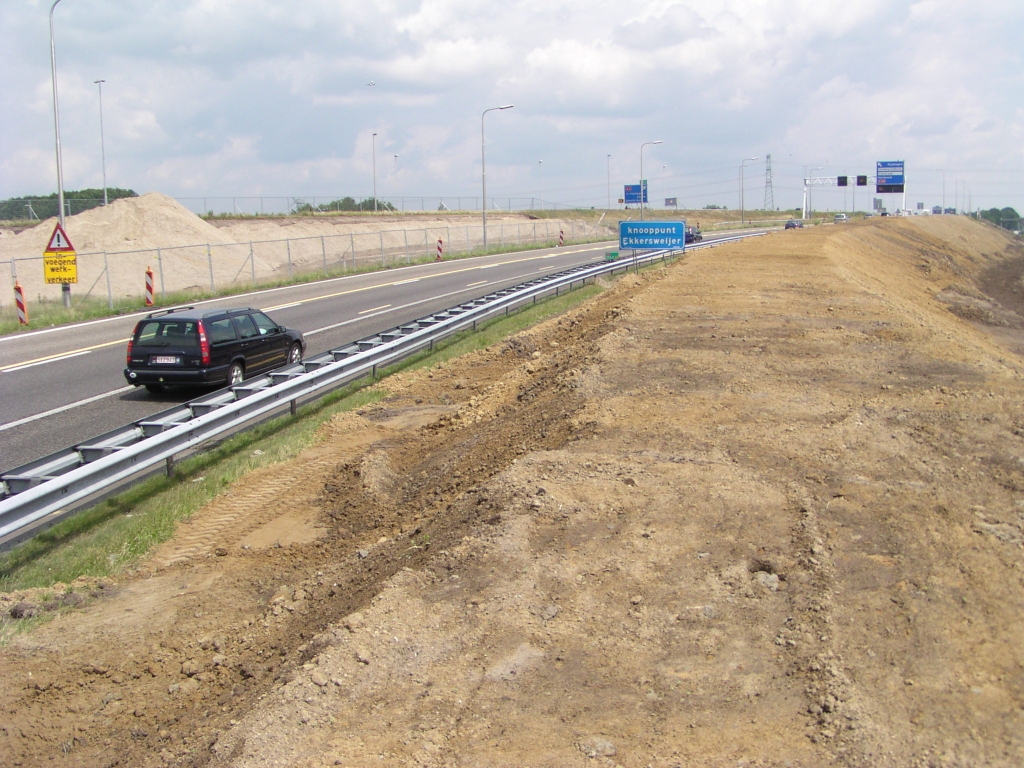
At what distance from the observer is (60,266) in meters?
27.0

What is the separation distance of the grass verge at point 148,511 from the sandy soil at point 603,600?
30cm

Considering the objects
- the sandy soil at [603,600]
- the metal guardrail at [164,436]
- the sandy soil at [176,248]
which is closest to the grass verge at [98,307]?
the sandy soil at [176,248]

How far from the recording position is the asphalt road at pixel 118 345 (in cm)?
1366

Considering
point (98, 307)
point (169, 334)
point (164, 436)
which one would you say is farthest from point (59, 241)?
point (164, 436)

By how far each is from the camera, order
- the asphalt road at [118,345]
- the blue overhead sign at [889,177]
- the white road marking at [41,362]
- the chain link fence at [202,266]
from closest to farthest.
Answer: the asphalt road at [118,345] → the white road marking at [41,362] → the chain link fence at [202,266] → the blue overhead sign at [889,177]

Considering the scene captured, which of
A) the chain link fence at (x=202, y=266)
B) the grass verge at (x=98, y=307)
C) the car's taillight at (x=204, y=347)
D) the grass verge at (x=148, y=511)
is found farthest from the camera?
the chain link fence at (x=202, y=266)

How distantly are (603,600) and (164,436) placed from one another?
5.90 metres

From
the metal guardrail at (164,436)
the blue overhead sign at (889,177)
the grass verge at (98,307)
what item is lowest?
the metal guardrail at (164,436)

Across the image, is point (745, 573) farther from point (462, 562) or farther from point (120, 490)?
point (120, 490)

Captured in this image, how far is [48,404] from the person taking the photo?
49.4 feet

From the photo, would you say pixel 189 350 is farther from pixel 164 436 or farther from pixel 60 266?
pixel 60 266

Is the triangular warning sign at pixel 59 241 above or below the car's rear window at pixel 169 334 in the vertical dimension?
above

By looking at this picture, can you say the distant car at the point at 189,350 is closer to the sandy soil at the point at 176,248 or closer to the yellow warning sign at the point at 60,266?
the yellow warning sign at the point at 60,266

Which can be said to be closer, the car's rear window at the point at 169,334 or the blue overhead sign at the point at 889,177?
the car's rear window at the point at 169,334
